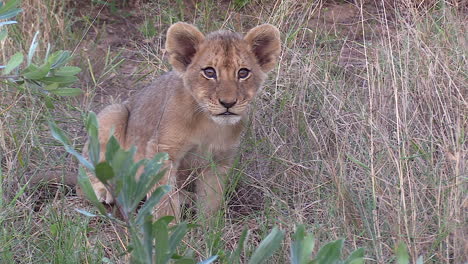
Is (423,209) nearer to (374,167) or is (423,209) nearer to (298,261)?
(374,167)

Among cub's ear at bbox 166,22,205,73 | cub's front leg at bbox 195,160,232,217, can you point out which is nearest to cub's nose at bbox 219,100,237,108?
cub's front leg at bbox 195,160,232,217

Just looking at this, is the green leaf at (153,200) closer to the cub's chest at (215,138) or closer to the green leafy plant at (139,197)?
the green leafy plant at (139,197)

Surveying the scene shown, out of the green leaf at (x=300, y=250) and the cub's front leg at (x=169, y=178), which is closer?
the green leaf at (x=300, y=250)

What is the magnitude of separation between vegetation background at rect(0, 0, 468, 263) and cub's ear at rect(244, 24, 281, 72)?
39 centimetres

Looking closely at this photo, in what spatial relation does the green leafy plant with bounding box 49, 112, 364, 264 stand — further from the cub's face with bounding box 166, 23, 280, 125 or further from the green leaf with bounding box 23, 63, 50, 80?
the cub's face with bounding box 166, 23, 280, 125

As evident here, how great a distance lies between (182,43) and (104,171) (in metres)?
2.62

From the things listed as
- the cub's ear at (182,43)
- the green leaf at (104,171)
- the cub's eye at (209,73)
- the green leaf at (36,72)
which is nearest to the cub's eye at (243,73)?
the cub's eye at (209,73)

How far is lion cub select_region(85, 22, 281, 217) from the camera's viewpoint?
466 cm

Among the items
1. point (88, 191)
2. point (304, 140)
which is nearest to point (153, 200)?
point (88, 191)

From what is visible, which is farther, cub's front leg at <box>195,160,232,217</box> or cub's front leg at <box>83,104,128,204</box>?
cub's front leg at <box>83,104,128,204</box>

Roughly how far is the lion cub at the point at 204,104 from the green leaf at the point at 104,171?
2.22m

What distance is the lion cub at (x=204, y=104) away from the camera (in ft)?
15.3

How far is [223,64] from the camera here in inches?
185

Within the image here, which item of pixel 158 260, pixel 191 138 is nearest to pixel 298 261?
pixel 158 260
